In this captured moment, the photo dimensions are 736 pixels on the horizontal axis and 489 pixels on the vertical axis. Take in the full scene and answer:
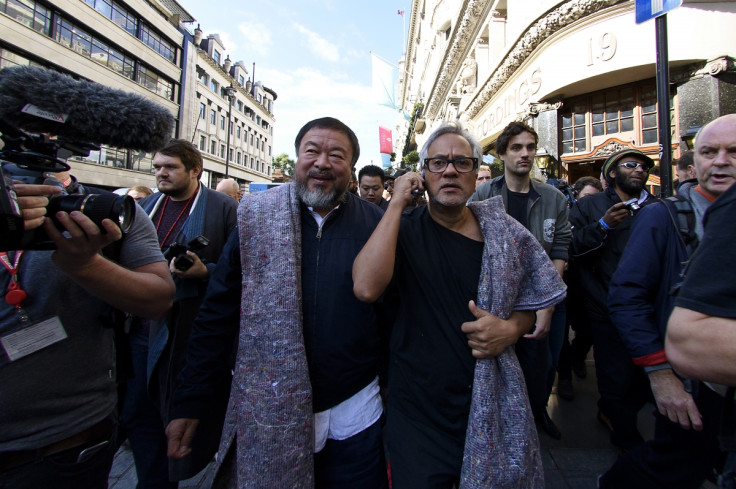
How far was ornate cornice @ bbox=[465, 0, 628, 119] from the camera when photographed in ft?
23.4

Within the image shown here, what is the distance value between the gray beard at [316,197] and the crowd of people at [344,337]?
0.01m

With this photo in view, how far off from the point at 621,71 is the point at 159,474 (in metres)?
9.30

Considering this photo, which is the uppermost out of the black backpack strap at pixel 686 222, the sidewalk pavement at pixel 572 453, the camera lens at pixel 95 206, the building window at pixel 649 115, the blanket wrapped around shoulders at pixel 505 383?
the building window at pixel 649 115

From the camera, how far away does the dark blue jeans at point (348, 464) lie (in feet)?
5.38

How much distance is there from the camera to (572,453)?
2.67m

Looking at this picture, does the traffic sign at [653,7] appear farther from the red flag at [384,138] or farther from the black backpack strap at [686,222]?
the red flag at [384,138]

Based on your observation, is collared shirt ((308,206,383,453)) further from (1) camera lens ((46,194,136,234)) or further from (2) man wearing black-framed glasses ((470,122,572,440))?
(2) man wearing black-framed glasses ((470,122,572,440))

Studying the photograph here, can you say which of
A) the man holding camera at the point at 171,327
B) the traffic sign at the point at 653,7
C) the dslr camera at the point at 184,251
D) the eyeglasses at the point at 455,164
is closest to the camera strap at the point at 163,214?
the man holding camera at the point at 171,327

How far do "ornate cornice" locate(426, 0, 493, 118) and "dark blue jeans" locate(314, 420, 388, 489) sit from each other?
45.2 ft

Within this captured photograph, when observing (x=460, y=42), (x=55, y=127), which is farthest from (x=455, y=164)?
(x=460, y=42)

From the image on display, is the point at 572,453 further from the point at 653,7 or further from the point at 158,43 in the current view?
the point at 158,43

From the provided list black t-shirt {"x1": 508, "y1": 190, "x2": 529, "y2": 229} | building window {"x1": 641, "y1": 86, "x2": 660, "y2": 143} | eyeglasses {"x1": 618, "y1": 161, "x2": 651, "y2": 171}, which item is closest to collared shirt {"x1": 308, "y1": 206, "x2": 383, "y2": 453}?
black t-shirt {"x1": 508, "y1": 190, "x2": 529, "y2": 229}

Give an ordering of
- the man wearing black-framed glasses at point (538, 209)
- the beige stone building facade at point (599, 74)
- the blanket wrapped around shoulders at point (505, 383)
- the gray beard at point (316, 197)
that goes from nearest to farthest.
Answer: the blanket wrapped around shoulders at point (505, 383)
the gray beard at point (316, 197)
the man wearing black-framed glasses at point (538, 209)
the beige stone building facade at point (599, 74)

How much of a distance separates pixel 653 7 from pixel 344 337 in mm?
3937
